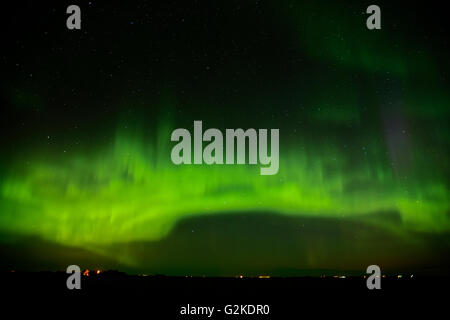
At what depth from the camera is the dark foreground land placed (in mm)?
7902

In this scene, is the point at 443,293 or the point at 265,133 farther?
the point at 443,293

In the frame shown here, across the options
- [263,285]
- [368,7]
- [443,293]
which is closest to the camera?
[368,7]

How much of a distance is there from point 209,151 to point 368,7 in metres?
3.66

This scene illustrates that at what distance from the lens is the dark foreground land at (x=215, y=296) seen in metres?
7.90

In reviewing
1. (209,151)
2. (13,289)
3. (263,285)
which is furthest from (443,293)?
(13,289)

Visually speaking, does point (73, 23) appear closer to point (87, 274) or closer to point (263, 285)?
point (87, 274)

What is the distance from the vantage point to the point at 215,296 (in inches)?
420

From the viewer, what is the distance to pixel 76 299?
8500mm

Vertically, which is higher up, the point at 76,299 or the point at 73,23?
the point at 73,23
